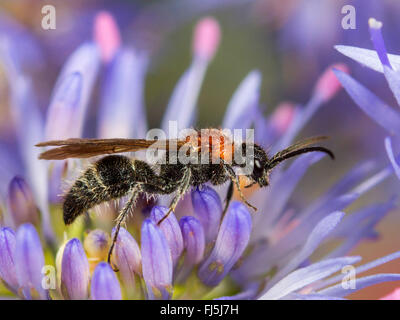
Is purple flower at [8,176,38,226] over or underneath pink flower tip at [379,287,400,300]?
over

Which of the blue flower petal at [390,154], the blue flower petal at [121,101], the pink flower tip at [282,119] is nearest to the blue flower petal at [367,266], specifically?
the blue flower petal at [390,154]

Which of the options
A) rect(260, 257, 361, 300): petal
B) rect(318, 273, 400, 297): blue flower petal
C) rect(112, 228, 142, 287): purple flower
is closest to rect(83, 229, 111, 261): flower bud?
rect(112, 228, 142, 287): purple flower

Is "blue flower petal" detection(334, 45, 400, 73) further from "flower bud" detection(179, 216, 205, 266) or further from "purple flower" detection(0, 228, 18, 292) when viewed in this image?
"purple flower" detection(0, 228, 18, 292)

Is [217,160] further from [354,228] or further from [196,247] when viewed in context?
[354,228]

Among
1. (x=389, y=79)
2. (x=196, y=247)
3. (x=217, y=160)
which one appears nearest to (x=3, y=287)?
(x=196, y=247)

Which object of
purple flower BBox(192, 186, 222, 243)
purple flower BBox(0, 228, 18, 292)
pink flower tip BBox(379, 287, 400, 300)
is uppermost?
purple flower BBox(192, 186, 222, 243)

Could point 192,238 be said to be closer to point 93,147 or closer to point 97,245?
point 97,245

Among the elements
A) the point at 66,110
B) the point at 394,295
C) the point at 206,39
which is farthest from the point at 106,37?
the point at 394,295
